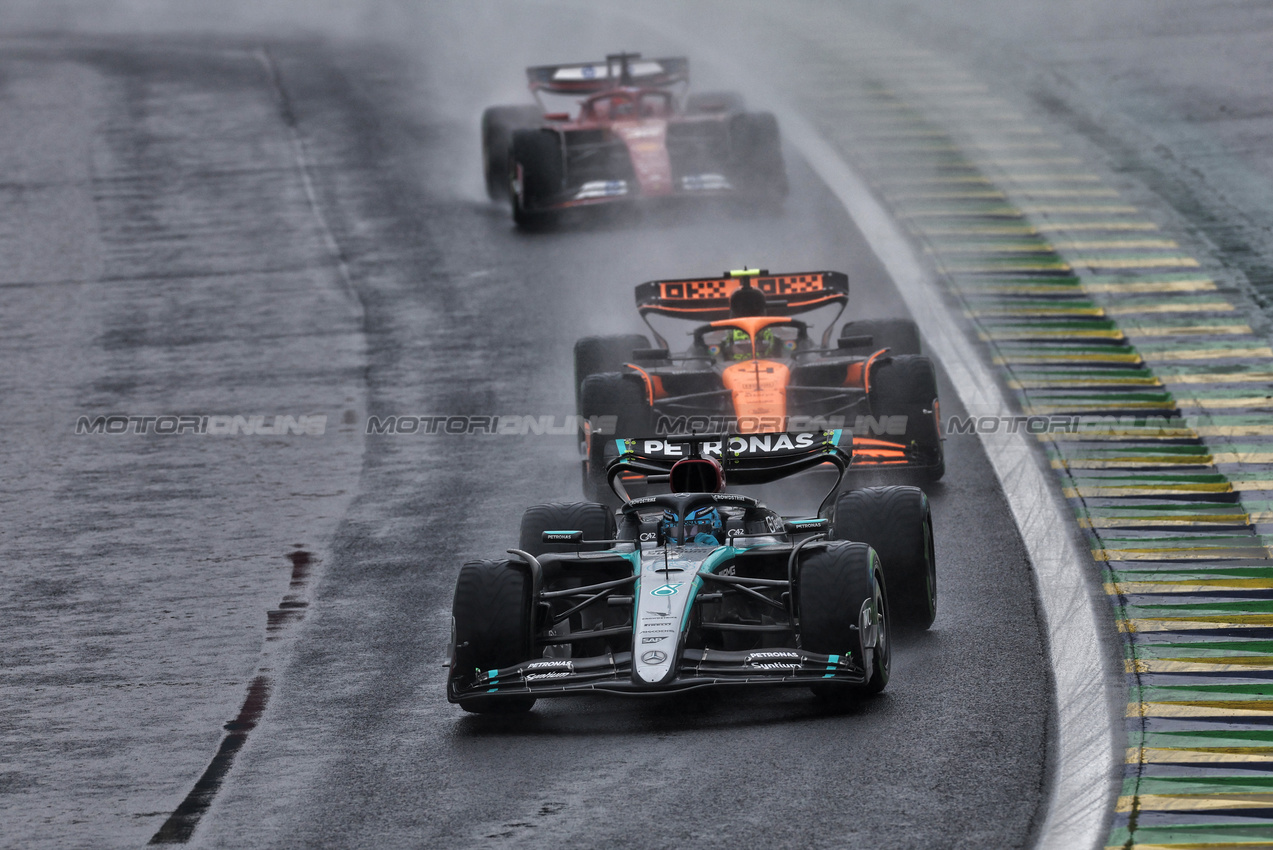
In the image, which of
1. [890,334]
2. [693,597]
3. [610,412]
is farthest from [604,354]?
[693,597]

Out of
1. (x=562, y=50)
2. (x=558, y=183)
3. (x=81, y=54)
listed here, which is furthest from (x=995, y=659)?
(x=81, y=54)

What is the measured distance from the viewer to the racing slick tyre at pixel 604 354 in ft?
48.8

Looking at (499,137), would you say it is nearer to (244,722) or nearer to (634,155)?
(634,155)

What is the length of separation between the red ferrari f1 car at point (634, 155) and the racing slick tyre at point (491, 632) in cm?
1219

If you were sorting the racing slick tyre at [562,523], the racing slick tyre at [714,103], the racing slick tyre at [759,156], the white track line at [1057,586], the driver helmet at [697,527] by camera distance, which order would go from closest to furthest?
the white track line at [1057,586] → the driver helmet at [697,527] → the racing slick tyre at [562,523] → the racing slick tyre at [759,156] → the racing slick tyre at [714,103]


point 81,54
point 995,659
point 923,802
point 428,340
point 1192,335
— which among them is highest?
point 923,802

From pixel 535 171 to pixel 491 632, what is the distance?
41.9 ft

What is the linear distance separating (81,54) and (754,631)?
3114 centimetres

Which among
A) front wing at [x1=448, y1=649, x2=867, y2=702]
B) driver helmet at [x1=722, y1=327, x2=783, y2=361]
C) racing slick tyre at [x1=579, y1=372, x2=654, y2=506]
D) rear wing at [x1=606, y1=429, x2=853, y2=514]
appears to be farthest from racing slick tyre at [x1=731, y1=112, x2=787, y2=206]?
front wing at [x1=448, y1=649, x2=867, y2=702]

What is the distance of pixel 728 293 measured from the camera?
15352 millimetres

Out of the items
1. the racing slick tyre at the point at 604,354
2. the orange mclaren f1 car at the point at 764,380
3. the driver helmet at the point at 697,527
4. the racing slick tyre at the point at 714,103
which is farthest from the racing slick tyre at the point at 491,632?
the racing slick tyre at the point at 714,103

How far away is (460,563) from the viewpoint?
12500mm

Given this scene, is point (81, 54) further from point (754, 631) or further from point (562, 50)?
point (754, 631)

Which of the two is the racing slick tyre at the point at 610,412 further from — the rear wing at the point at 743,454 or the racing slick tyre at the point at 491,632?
the racing slick tyre at the point at 491,632
